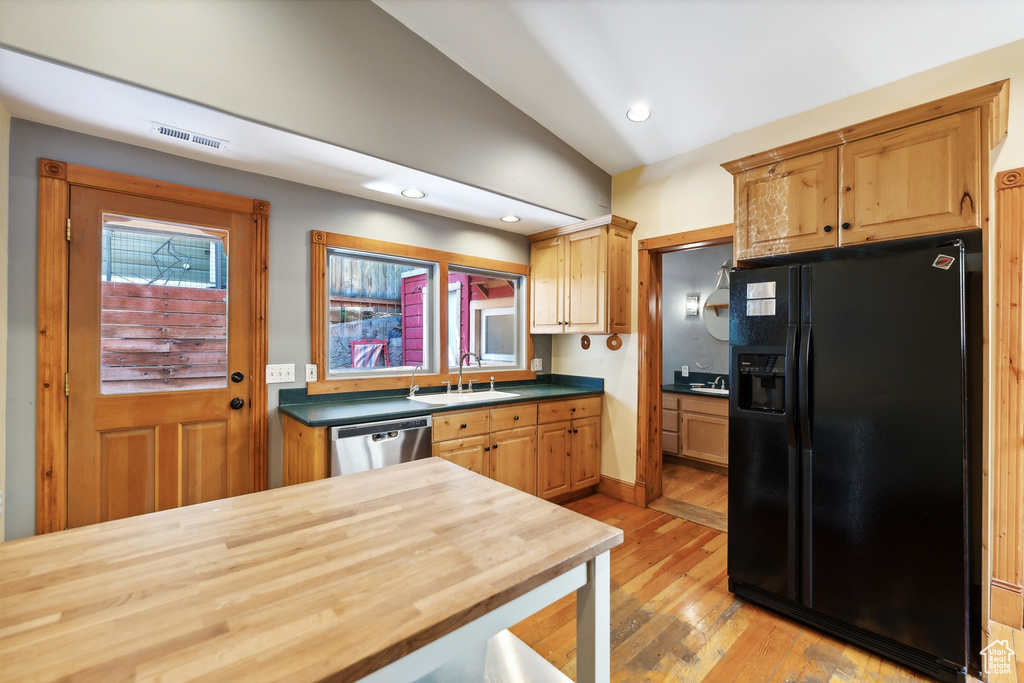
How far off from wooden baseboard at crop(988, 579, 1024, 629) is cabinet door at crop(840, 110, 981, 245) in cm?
163

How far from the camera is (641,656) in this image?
183 cm

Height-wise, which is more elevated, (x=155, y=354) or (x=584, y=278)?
(x=584, y=278)

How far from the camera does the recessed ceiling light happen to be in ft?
9.23

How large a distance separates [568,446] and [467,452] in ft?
3.28

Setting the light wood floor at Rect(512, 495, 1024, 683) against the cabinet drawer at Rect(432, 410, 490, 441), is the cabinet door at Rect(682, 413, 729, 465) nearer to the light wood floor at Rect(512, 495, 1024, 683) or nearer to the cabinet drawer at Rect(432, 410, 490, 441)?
the light wood floor at Rect(512, 495, 1024, 683)

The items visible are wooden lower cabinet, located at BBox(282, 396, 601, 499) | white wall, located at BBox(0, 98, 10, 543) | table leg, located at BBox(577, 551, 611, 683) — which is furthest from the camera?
wooden lower cabinet, located at BBox(282, 396, 601, 499)

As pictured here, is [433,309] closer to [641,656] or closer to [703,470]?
[641,656]

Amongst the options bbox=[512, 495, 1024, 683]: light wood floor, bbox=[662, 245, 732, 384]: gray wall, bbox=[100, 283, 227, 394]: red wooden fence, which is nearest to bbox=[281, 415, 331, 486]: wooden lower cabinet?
bbox=[100, 283, 227, 394]: red wooden fence

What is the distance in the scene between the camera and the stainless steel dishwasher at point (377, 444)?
224 cm

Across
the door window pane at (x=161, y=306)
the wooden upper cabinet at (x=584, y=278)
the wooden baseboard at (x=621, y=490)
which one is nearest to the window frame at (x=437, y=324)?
the wooden upper cabinet at (x=584, y=278)

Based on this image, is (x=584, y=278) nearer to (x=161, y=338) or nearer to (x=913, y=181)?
(x=913, y=181)

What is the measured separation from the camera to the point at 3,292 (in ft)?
5.95

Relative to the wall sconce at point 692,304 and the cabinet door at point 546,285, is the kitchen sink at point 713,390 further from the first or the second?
the cabinet door at point 546,285

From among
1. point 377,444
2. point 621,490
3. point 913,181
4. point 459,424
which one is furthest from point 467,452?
point 913,181
